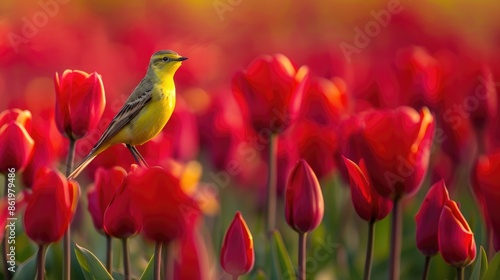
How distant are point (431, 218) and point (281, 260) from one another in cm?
15

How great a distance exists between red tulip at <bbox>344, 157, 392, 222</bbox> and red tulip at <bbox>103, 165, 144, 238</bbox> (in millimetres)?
183

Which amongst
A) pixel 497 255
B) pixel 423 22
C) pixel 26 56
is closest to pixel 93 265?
pixel 497 255

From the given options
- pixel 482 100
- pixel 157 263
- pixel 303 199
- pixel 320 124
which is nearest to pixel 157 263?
pixel 157 263

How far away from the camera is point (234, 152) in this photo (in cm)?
97

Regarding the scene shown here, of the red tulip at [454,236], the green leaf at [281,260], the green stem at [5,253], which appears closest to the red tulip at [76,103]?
the green stem at [5,253]

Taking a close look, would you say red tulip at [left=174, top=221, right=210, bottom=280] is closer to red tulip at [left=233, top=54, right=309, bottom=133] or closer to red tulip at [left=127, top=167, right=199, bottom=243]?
red tulip at [left=127, top=167, right=199, bottom=243]

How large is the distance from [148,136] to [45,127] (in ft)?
0.43

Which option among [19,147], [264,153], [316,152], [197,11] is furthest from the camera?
[197,11]

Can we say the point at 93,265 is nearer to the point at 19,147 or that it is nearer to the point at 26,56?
the point at 19,147

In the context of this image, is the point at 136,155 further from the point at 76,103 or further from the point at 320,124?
the point at 320,124

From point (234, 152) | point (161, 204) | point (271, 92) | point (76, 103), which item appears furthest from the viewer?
point (234, 152)

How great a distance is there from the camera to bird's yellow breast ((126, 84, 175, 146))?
0.77m

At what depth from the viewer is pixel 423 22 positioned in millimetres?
1655

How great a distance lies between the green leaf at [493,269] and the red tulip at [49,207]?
15.1 inches
